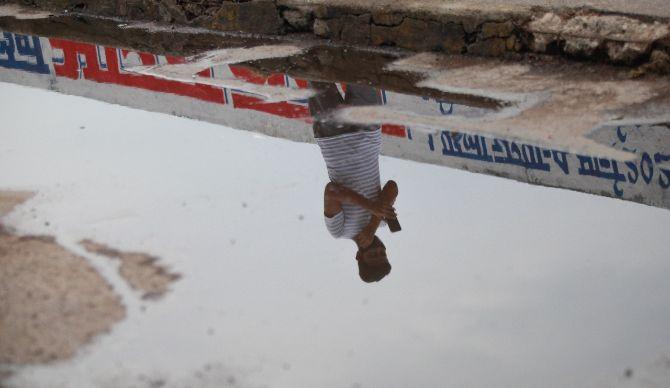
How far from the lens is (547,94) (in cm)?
388

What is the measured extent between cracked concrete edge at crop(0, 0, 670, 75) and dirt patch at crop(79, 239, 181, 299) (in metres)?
1.92

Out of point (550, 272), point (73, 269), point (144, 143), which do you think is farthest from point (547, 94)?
point (73, 269)

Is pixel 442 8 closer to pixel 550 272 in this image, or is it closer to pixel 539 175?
pixel 539 175

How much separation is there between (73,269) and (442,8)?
7.02 feet

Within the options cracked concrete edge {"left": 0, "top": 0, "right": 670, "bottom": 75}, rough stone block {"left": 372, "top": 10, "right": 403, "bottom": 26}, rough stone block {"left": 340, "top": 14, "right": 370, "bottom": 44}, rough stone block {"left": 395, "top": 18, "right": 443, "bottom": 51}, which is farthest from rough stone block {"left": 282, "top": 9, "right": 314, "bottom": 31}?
rough stone block {"left": 395, "top": 18, "right": 443, "bottom": 51}

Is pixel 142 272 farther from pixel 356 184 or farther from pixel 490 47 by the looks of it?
pixel 490 47

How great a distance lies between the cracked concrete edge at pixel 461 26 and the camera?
4.04 metres

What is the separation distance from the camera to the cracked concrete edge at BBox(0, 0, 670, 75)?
4.04m

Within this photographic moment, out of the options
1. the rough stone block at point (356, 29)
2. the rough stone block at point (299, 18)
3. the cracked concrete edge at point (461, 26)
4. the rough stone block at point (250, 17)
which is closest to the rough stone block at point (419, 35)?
the cracked concrete edge at point (461, 26)

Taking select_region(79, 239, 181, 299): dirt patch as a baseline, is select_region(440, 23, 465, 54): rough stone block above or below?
above

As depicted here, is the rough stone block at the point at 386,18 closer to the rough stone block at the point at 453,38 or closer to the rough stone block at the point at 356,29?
the rough stone block at the point at 356,29

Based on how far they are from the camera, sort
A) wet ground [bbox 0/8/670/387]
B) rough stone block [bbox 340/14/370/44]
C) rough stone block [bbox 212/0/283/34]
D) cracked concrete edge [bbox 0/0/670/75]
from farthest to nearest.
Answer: rough stone block [bbox 212/0/283/34], rough stone block [bbox 340/14/370/44], cracked concrete edge [bbox 0/0/670/75], wet ground [bbox 0/8/670/387]

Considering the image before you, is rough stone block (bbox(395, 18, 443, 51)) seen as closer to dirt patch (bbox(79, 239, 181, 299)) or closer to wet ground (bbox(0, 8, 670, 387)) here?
wet ground (bbox(0, 8, 670, 387))

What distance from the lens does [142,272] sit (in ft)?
10.2
